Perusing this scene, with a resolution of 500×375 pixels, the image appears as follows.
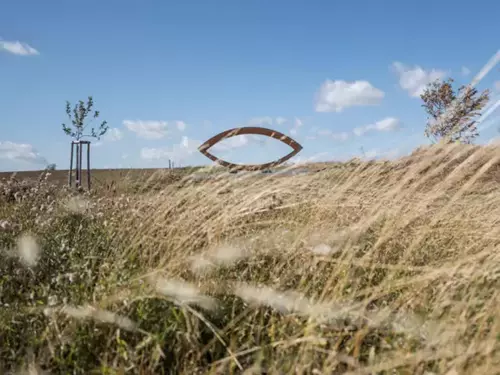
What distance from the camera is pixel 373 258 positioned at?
330 cm

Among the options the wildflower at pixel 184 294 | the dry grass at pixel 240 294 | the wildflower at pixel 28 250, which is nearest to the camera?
the dry grass at pixel 240 294

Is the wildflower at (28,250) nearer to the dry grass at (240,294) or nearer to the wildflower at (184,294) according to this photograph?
the dry grass at (240,294)

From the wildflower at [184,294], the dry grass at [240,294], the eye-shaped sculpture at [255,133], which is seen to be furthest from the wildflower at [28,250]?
the eye-shaped sculpture at [255,133]

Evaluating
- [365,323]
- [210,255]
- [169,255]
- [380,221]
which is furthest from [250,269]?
[380,221]

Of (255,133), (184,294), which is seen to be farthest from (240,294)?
(255,133)

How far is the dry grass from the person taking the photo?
7.41 feet

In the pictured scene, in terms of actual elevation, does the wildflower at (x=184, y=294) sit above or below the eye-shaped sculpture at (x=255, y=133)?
below

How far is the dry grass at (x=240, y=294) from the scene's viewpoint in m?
2.26

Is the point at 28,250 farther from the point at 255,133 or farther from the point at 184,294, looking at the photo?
the point at 255,133

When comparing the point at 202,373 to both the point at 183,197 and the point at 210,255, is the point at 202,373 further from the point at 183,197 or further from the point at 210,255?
the point at 183,197

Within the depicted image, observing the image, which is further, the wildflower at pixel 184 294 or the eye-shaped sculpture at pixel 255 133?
the eye-shaped sculpture at pixel 255 133

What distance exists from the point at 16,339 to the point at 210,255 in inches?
48.0

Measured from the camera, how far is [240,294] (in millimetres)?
2768

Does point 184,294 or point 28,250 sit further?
point 28,250
